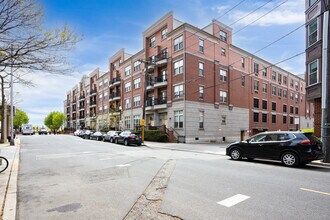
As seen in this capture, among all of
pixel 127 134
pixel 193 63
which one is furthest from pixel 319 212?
pixel 193 63

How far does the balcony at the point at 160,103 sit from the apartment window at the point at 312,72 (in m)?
17.2

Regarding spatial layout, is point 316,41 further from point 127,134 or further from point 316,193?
point 127,134

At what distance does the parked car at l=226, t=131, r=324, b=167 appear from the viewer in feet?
31.9

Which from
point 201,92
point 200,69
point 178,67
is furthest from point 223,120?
point 178,67

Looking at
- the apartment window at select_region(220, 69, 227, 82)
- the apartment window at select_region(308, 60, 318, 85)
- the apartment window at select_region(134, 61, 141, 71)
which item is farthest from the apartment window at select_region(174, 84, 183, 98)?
the apartment window at select_region(308, 60, 318, 85)

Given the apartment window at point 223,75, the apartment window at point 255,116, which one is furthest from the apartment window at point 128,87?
the apartment window at point 255,116

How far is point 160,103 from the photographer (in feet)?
102

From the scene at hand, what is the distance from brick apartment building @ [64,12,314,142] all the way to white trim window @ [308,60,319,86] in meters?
4.20

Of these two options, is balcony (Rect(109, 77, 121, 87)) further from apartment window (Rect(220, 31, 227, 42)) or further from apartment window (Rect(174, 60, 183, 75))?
apartment window (Rect(220, 31, 227, 42))

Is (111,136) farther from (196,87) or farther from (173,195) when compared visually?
(173,195)

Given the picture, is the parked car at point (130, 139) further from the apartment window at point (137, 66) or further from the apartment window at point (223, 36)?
the apartment window at point (223, 36)

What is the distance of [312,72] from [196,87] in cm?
1380

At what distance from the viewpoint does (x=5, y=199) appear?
5320mm

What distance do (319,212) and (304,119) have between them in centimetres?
5738
